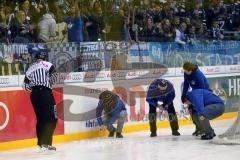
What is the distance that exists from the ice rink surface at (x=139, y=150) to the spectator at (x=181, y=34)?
3320 mm

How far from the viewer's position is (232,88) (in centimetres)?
1375

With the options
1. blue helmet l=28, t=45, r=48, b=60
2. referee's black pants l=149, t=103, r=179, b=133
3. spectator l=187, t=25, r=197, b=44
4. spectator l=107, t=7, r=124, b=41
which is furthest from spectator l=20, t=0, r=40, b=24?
spectator l=187, t=25, r=197, b=44

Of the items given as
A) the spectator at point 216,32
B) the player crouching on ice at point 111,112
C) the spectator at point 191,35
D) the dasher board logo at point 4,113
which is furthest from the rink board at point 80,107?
the spectator at point 216,32

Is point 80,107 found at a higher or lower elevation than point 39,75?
lower

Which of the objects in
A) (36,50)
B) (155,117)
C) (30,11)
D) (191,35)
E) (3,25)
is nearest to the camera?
(36,50)

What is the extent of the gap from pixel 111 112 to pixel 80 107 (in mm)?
565

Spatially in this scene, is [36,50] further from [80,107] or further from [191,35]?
[191,35]

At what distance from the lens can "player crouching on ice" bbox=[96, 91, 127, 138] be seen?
33.6 ft

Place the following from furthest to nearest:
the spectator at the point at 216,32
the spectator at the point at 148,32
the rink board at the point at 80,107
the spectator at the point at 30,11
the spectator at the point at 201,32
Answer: the spectator at the point at 216,32, the spectator at the point at 201,32, the spectator at the point at 148,32, the spectator at the point at 30,11, the rink board at the point at 80,107

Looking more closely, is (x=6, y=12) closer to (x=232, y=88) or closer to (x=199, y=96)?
(x=199, y=96)

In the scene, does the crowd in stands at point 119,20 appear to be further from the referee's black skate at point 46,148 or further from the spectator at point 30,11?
the referee's black skate at point 46,148

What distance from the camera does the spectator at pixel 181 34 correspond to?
42.8 feet

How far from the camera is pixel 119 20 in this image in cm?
1259

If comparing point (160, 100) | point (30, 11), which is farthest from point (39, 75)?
point (160, 100)
